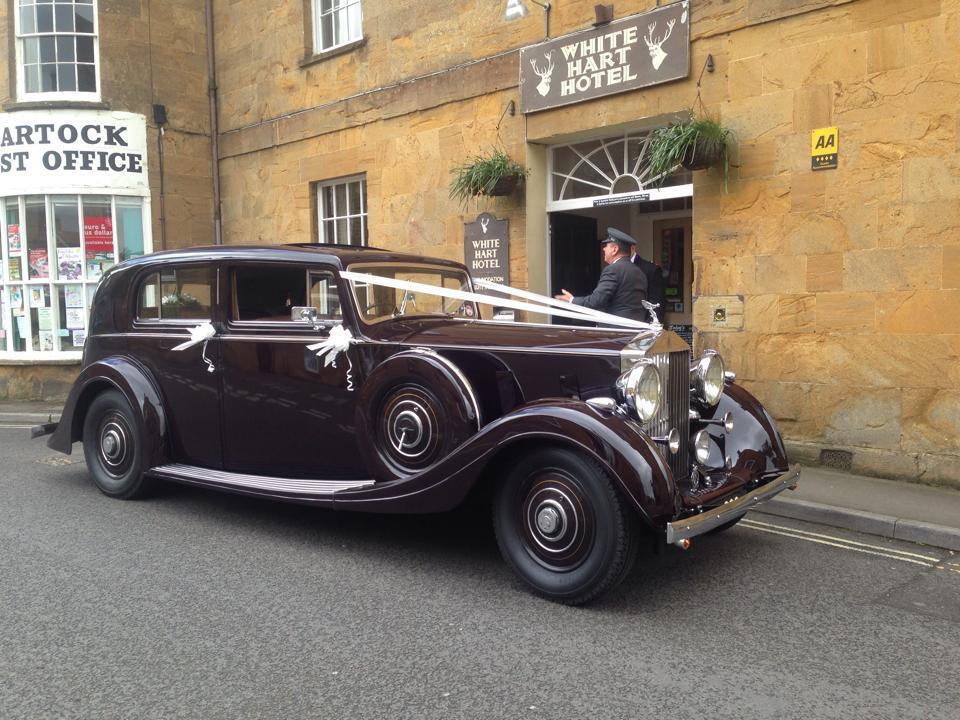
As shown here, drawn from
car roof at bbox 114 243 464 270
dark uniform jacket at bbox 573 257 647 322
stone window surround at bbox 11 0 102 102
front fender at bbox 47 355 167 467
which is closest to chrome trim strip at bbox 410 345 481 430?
car roof at bbox 114 243 464 270

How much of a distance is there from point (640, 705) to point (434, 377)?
1.94m

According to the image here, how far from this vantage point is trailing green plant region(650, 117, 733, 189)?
21.7ft

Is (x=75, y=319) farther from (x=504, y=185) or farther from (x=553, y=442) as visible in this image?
Result: (x=553, y=442)

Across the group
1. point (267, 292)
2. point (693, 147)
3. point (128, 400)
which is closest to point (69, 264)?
point (128, 400)

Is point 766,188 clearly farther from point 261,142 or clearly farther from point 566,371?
point 261,142

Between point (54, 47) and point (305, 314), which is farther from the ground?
point (54, 47)

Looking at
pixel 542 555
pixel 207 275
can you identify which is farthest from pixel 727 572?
pixel 207 275

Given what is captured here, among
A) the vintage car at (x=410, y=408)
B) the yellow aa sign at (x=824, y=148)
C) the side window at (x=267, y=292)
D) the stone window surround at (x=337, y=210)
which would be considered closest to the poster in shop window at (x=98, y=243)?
the stone window surround at (x=337, y=210)

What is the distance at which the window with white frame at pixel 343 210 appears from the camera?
10.4 m

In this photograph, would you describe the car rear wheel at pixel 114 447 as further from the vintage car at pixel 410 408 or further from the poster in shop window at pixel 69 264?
→ the poster in shop window at pixel 69 264

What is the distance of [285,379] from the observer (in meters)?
4.82

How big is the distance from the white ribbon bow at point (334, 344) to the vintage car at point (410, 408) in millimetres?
14

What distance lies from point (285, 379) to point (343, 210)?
632cm

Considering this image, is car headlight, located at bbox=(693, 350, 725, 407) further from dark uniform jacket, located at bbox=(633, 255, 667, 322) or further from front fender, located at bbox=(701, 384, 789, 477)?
dark uniform jacket, located at bbox=(633, 255, 667, 322)
